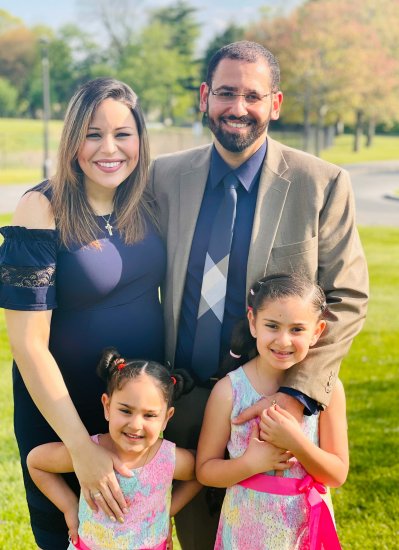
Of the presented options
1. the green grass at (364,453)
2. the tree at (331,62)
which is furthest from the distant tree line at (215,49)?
the green grass at (364,453)

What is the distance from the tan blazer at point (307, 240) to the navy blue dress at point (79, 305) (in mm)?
140

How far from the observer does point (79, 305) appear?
117 inches

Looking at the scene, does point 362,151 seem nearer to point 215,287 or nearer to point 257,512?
point 215,287

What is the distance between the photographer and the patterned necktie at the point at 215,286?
121 inches

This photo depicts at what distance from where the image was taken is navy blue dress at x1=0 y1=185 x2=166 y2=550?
276 centimetres

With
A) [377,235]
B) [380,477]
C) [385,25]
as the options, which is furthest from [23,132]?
[380,477]

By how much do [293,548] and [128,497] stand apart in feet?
2.26

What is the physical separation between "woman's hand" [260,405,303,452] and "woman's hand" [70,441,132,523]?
56 centimetres

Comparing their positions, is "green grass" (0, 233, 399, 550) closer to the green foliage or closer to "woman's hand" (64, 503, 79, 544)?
"woman's hand" (64, 503, 79, 544)

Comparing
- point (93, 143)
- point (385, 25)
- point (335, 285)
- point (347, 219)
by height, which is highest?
point (385, 25)

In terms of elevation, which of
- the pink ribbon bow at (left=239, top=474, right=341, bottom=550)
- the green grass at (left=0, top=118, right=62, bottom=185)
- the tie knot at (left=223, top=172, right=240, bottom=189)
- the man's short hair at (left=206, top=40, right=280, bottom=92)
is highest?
the man's short hair at (left=206, top=40, right=280, bottom=92)

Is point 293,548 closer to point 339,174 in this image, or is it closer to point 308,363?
point 308,363

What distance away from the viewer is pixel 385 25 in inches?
2152

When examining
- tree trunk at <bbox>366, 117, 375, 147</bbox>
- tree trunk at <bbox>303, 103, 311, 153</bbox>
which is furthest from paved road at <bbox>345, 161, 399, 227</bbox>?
tree trunk at <bbox>366, 117, 375, 147</bbox>
